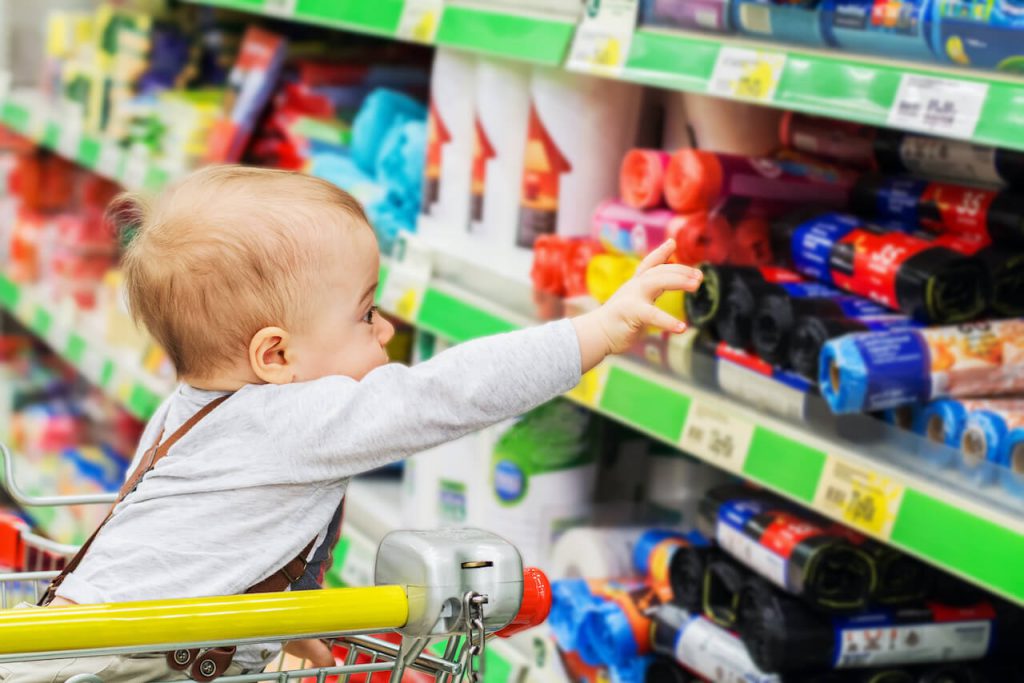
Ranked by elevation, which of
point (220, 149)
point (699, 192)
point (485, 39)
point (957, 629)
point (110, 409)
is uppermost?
point (485, 39)

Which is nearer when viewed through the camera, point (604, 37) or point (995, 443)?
point (995, 443)

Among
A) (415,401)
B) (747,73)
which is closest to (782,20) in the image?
(747,73)

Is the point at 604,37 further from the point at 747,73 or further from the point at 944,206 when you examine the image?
the point at 944,206

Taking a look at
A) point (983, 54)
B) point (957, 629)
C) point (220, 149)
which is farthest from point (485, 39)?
point (220, 149)

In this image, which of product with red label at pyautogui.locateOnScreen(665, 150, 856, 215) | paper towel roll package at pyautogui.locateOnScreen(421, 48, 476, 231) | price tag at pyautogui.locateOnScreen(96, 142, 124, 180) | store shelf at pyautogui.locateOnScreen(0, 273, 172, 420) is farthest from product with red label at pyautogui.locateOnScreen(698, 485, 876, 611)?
price tag at pyautogui.locateOnScreen(96, 142, 124, 180)

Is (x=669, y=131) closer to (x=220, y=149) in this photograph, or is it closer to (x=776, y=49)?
(x=776, y=49)

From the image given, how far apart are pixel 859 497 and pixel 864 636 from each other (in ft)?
0.70

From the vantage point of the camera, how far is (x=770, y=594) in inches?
54.6

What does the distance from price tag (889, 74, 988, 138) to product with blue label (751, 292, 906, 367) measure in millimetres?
225

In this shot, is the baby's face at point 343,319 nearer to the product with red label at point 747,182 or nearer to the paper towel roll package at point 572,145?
the product with red label at point 747,182

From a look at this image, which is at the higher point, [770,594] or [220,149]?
[220,149]

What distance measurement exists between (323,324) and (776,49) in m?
0.51

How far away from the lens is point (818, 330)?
4.19ft

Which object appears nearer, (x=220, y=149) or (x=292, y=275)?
(x=292, y=275)
